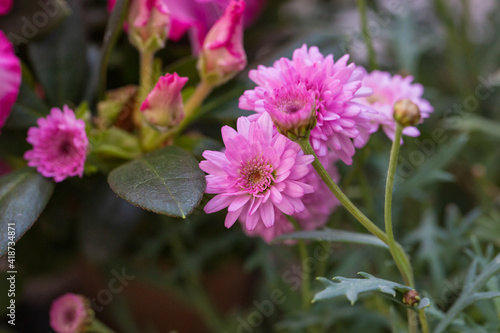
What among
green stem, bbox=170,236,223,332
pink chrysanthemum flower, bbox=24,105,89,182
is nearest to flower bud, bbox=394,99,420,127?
pink chrysanthemum flower, bbox=24,105,89,182

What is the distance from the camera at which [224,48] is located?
354 mm

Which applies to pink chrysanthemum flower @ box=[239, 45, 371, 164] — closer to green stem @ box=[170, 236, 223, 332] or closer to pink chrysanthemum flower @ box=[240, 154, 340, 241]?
pink chrysanthemum flower @ box=[240, 154, 340, 241]

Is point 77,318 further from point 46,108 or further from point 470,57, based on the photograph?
point 470,57

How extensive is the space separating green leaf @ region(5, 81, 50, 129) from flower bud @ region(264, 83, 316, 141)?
234 millimetres

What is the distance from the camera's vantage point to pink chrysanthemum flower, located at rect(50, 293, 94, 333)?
1.26 feet

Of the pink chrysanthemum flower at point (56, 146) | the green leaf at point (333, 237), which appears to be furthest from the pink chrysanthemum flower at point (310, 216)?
the pink chrysanthemum flower at point (56, 146)

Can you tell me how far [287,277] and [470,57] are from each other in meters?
0.40

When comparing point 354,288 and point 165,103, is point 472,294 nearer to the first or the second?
point 354,288

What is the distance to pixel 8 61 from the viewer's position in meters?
0.34

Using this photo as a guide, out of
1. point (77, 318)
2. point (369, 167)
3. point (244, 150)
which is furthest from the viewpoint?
point (369, 167)

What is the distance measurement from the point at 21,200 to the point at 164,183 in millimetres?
115

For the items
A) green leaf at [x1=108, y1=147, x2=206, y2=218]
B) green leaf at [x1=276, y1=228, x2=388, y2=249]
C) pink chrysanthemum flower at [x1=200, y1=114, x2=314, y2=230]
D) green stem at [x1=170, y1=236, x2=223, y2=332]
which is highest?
pink chrysanthemum flower at [x1=200, y1=114, x2=314, y2=230]

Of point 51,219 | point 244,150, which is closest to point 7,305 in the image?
point 51,219

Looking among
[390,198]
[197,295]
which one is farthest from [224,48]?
[197,295]
